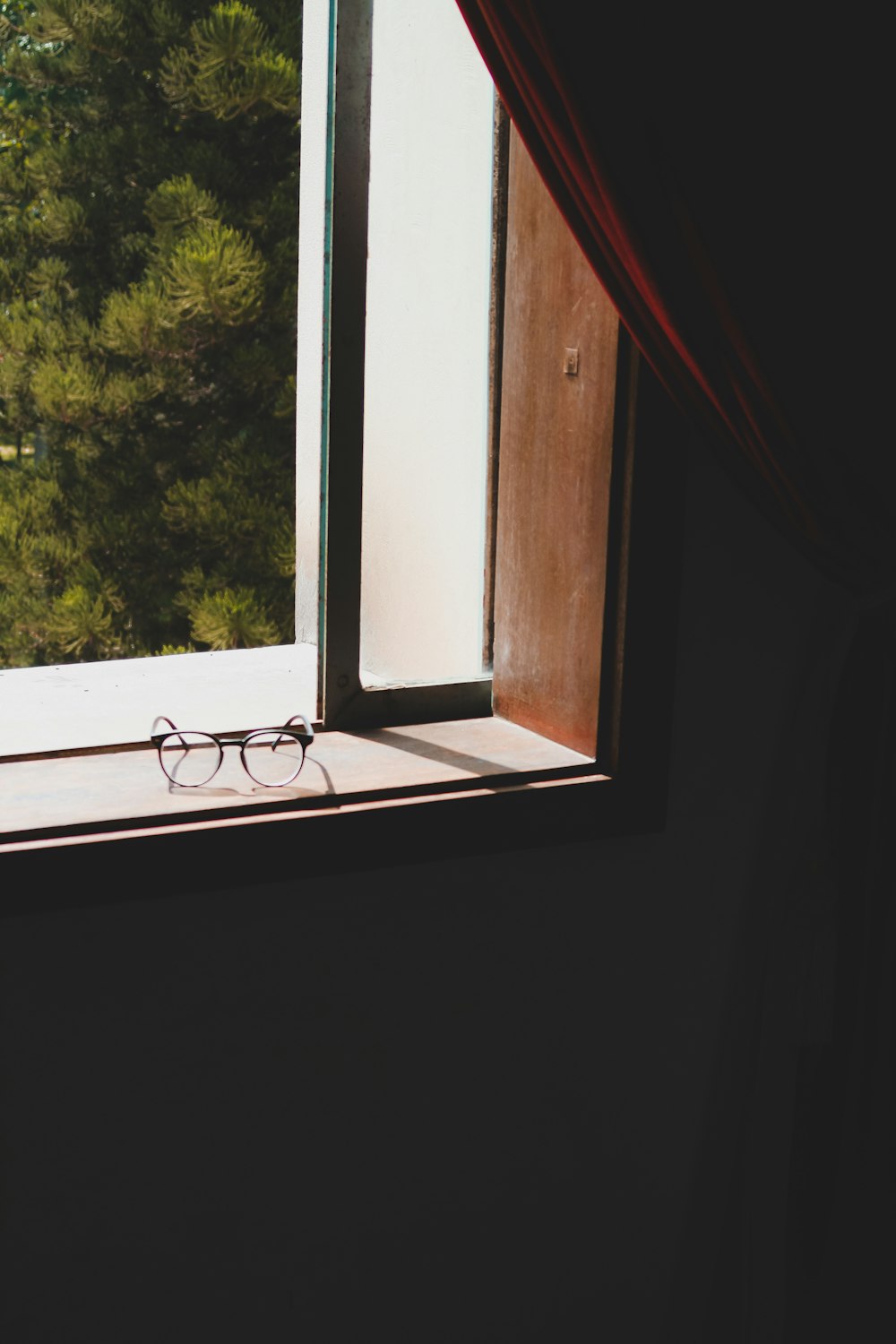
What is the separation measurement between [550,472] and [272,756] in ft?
1.43

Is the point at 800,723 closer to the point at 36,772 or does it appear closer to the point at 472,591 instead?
the point at 472,591

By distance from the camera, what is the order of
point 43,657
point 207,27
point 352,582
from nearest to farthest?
point 352,582, point 207,27, point 43,657

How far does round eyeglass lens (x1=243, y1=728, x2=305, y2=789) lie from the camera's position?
1.33 metres

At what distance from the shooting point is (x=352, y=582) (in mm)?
1437

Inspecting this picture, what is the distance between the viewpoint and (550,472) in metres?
1.46

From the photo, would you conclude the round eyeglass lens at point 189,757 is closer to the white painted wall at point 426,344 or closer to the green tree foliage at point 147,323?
the white painted wall at point 426,344

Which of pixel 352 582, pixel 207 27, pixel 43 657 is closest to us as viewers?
pixel 352 582

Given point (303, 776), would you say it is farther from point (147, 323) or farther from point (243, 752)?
point (147, 323)

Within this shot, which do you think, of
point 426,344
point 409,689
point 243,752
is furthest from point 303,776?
point 426,344

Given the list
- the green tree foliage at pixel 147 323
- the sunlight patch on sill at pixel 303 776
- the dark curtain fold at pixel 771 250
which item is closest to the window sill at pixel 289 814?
the sunlight patch on sill at pixel 303 776

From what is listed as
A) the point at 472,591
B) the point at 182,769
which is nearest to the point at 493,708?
the point at 472,591

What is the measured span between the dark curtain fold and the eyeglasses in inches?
20.5

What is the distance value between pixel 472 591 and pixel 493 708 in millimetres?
154

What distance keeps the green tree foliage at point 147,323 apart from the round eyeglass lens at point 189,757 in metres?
4.89
